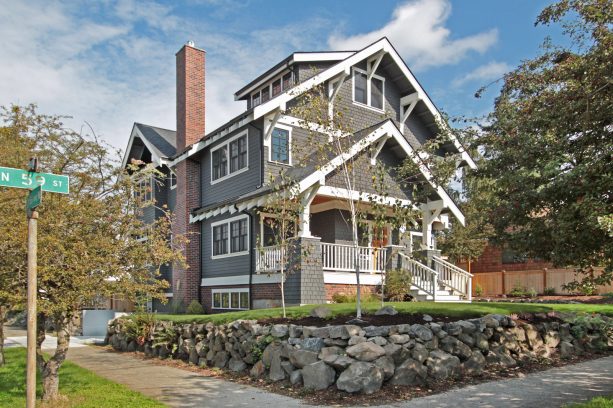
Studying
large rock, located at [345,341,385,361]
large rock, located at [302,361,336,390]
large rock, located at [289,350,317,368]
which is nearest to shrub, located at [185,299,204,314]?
large rock, located at [289,350,317,368]

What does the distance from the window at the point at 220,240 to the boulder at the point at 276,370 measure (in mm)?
10318

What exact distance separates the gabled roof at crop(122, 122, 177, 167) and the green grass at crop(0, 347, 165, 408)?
1149cm

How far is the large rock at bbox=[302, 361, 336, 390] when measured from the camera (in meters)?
8.56

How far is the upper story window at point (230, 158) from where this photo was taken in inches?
746

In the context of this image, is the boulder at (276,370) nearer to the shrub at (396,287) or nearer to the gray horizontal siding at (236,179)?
the shrub at (396,287)

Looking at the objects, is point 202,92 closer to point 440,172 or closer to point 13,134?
point 13,134

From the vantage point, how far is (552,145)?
24.6ft

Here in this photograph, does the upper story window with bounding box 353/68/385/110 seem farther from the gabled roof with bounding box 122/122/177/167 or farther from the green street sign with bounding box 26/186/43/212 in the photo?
the green street sign with bounding box 26/186/43/212

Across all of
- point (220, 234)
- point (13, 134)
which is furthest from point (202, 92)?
point (13, 134)

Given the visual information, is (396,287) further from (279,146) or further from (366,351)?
(366,351)

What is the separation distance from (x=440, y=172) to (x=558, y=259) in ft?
9.82

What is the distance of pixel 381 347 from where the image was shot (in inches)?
345

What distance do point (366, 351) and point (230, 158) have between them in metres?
12.2

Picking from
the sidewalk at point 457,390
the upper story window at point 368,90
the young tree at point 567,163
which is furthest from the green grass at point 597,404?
the upper story window at point 368,90
